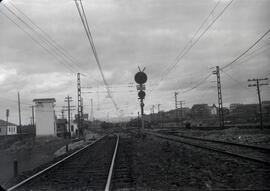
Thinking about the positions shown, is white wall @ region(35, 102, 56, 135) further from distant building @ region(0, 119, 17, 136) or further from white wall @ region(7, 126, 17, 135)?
white wall @ region(7, 126, 17, 135)

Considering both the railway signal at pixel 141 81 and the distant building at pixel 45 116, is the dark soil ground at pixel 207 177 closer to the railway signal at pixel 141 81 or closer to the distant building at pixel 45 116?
the railway signal at pixel 141 81

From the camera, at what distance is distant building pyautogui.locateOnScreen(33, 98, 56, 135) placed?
3056 inches

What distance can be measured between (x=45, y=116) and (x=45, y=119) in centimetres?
79

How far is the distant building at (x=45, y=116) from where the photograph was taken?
77.6m

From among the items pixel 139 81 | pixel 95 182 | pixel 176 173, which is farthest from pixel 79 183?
pixel 139 81

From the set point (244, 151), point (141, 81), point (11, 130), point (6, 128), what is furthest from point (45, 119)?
point (244, 151)

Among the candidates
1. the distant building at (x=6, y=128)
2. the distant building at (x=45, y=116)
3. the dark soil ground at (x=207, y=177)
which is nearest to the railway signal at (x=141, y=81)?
the dark soil ground at (x=207, y=177)

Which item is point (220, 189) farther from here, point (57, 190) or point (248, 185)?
point (57, 190)

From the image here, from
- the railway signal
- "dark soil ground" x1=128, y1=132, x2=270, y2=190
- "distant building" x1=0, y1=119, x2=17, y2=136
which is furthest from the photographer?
"distant building" x1=0, y1=119, x2=17, y2=136

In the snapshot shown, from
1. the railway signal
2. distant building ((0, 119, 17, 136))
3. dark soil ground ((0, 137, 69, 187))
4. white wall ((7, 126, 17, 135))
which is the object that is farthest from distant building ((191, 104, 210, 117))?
the railway signal

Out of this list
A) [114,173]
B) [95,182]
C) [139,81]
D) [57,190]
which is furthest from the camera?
[139,81]

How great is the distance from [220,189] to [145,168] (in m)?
5.87

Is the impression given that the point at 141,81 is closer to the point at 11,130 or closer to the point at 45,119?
the point at 45,119

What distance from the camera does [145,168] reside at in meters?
14.6
